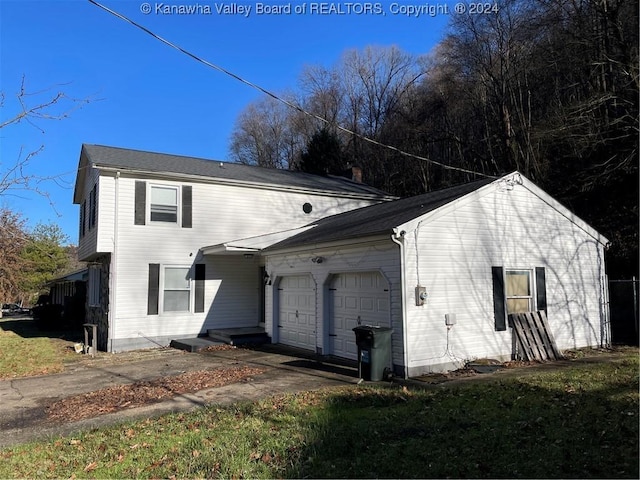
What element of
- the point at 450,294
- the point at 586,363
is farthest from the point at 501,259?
the point at 586,363

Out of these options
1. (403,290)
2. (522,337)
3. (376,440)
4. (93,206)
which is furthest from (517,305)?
(93,206)

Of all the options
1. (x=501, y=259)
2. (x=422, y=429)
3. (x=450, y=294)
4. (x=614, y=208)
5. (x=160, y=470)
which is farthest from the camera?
(x=614, y=208)

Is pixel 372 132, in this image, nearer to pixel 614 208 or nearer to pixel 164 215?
pixel 614 208

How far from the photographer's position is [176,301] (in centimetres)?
1549

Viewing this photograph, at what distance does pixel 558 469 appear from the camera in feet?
13.9

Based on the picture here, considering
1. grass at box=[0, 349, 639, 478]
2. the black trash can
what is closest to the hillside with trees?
the black trash can

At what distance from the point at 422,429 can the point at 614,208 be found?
52.1ft

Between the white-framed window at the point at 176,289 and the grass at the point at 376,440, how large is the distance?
29.4 feet

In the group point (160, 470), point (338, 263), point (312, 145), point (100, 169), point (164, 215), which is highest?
point (312, 145)

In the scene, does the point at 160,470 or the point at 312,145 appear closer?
the point at 160,470

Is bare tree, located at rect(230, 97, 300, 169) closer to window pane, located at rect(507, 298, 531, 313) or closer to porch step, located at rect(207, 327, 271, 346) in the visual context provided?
porch step, located at rect(207, 327, 271, 346)

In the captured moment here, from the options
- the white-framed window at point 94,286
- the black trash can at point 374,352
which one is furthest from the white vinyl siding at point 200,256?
the black trash can at point 374,352

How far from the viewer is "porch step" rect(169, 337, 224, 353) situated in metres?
13.9

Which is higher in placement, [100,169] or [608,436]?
[100,169]
